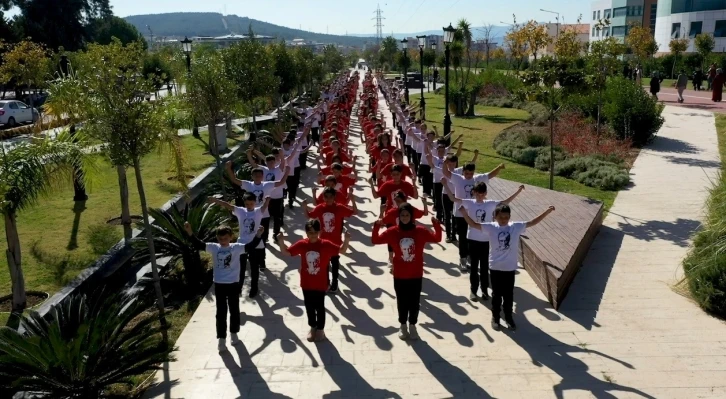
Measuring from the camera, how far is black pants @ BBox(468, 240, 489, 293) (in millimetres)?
7566

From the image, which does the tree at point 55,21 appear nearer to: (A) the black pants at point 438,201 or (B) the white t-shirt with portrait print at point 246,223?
(A) the black pants at point 438,201

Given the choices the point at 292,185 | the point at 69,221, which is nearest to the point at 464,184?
the point at 292,185

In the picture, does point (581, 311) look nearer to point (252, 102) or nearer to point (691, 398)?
point (691, 398)

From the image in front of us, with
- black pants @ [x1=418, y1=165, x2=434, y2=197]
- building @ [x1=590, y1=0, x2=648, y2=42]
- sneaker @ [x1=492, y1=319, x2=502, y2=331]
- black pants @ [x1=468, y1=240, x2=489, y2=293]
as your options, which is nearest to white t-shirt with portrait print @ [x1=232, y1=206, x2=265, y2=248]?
black pants @ [x1=468, y1=240, x2=489, y2=293]

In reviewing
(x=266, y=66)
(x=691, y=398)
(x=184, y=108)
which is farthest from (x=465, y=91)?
(x=691, y=398)

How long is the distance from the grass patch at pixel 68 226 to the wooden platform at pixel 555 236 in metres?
6.15

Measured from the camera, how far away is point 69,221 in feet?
41.4

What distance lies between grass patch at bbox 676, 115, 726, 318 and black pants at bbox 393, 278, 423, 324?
3.54 m

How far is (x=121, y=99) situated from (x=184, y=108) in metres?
5.61

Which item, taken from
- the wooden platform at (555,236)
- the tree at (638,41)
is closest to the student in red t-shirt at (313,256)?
the wooden platform at (555,236)

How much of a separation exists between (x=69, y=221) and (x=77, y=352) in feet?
26.6

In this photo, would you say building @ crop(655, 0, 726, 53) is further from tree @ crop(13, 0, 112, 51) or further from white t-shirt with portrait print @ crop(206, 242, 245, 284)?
white t-shirt with portrait print @ crop(206, 242, 245, 284)

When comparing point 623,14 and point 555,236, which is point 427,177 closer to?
point 555,236

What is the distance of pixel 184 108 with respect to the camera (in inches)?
488
